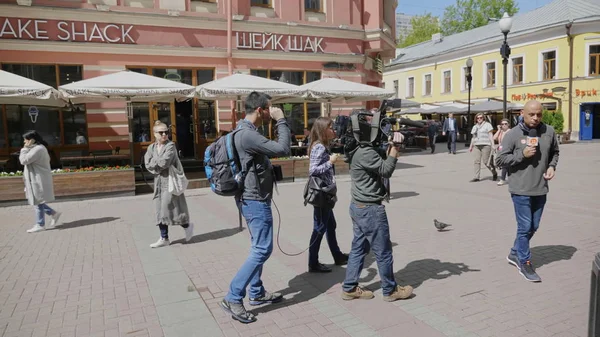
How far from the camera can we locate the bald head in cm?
460

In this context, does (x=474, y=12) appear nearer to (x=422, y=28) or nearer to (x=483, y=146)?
(x=422, y=28)

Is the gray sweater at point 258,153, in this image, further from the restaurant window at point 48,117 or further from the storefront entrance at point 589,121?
the storefront entrance at point 589,121

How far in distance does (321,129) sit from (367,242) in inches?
54.4

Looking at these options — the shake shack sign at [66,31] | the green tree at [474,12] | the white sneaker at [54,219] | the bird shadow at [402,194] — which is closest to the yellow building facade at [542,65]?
the green tree at [474,12]

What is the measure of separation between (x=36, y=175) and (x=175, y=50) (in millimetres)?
7837

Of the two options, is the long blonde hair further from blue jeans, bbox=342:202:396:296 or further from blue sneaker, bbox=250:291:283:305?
blue sneaker, bbox=250:291:283:305

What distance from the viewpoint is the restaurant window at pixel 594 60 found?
27.4 metres

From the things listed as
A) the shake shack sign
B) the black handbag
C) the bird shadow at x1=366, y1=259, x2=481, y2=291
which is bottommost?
the bird shadow at x1=366, y1=259, x2=481, y2=291

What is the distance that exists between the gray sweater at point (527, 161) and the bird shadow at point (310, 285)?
1.80m

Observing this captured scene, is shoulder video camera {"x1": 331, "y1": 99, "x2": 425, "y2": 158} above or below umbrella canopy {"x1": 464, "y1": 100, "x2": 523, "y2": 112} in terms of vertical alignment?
below

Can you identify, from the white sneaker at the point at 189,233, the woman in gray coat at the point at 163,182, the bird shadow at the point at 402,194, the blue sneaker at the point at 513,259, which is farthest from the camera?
the bird shadow at the point at 402,194

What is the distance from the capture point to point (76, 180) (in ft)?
33.4

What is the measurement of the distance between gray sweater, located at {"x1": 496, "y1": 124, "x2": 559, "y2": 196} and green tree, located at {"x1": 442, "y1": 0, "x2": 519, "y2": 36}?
49.3 meters

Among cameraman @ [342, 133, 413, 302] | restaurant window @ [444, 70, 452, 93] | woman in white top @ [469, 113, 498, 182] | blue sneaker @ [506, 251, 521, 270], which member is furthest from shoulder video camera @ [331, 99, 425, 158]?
restaurant window @ [444, 70, 452, 93]
